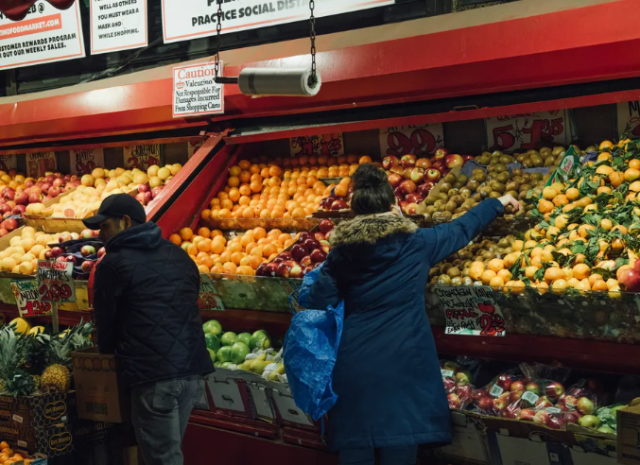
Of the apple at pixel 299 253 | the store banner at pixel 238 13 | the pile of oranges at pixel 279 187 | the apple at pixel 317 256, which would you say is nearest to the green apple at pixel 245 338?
the apple at pixel 299 253

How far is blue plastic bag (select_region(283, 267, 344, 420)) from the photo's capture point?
10.7 ft

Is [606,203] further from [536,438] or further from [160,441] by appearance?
[160,441]

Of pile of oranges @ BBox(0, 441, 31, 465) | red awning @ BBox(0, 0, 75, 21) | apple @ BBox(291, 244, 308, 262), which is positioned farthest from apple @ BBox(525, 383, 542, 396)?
red awning @ BBox(0, 0, 75, 21)

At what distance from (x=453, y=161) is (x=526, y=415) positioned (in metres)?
2.13

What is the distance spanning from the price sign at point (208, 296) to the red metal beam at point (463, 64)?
1.55 m

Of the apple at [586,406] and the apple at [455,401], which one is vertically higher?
the apple at [586,406]

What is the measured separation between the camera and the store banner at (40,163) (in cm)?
805

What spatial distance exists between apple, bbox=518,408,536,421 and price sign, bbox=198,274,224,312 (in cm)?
217

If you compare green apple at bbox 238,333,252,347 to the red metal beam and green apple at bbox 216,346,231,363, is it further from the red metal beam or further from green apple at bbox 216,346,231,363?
the red metal beam

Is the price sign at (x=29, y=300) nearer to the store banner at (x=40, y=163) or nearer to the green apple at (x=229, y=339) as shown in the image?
the green apple at (x=229, y=339)

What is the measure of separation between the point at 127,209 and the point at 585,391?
2.50 metres

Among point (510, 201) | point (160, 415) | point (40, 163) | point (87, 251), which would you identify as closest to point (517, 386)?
point (510, 201)

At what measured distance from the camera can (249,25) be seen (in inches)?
231

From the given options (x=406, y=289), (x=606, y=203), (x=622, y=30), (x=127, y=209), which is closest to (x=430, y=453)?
(x=406, y=289)
